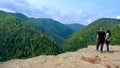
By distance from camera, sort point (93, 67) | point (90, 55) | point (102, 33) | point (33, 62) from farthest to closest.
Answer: point (102, 33) < point (90, 55) < point (33, 62) < point (93, 67)

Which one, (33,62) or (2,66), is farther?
(33,62)

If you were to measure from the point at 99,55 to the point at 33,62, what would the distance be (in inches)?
294

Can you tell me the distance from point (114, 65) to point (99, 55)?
13.8 feet

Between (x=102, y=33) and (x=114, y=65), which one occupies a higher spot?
(x=102, y=33)

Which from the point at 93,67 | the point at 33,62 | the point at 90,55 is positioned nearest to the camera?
the point at 93,67

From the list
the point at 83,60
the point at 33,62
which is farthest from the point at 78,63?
the point at 33,62

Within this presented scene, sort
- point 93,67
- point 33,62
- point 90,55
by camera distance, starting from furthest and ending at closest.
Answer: point 90,55, point 33,62, point 93,67

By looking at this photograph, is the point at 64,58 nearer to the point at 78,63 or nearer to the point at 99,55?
the point at 78,63

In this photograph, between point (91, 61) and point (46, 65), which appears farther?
point (91, 61)

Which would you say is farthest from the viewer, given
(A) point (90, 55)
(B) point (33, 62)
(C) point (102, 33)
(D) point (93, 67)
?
(C) point (102, 33)

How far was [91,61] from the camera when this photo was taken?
22.5 m

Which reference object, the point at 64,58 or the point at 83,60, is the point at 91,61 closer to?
the point at 83,60

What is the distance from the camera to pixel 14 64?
21.4 meters

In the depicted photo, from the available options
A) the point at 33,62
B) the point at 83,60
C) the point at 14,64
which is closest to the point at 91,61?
the point at 83,60
